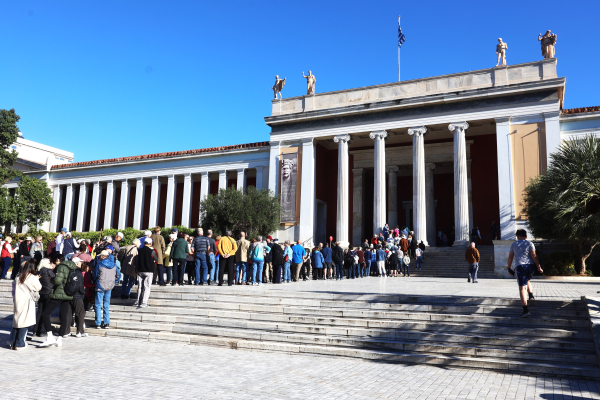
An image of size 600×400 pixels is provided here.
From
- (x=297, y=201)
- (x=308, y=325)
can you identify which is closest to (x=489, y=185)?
(x=297, y=201)

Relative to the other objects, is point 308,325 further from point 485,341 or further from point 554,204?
point 554,204

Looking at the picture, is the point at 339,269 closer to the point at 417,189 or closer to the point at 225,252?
the point at 225,252

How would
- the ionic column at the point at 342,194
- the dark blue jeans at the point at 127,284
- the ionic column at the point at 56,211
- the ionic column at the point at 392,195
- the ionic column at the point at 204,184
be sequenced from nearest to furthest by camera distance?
the dark blue jeans at the point at 127,284 < the ionic column at the point at 342,194 < the ionic column at the point at 392,195 < the ionic column at the point at 204,184 < the ionic column at the point at 56,211

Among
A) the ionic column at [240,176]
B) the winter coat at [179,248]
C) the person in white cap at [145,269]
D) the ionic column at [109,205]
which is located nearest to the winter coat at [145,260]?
the person in white cap at [145,269]

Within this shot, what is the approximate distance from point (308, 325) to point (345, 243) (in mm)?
17114

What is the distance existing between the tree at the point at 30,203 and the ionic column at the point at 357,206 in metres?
21.9

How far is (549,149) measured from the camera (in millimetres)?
21781

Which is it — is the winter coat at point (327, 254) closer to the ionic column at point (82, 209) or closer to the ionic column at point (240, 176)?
the ionic column at point (240, 176)

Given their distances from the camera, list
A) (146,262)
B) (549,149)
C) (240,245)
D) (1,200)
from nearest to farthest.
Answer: (146,262) < (240,245) < (549,149) < (1,200)

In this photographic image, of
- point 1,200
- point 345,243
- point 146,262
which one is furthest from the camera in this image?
point 1,200

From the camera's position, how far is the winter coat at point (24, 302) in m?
7.28

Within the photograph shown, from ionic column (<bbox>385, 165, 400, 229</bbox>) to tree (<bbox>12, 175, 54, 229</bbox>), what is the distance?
79.0 feet

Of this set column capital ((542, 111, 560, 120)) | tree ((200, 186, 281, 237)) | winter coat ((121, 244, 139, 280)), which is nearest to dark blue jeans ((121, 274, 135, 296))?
winter coat ((121, 244, 139, 280))

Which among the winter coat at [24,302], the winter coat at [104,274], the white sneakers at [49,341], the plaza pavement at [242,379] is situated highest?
the winter coat at [104,274]
